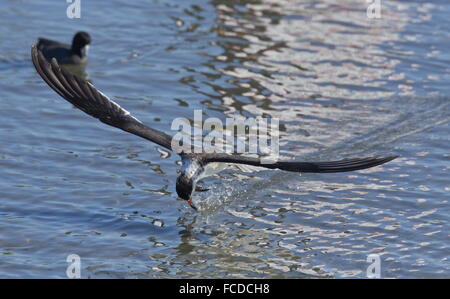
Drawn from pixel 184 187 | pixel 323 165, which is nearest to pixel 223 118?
pixel 184 187

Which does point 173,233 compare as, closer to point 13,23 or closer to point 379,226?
point 379,226

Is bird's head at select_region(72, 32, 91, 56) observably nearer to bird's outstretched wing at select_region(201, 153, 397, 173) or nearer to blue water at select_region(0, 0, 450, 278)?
blue water at select_region(0, 0, 450, 278)

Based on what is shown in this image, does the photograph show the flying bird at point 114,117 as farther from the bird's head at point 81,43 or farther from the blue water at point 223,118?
the bird's head at point 81,43

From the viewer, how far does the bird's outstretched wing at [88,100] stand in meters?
8.98

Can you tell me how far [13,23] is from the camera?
1443 cm

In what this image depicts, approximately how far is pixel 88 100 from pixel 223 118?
2.76m

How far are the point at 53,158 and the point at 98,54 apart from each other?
12.5ft

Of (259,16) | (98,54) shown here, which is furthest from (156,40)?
(259,16)

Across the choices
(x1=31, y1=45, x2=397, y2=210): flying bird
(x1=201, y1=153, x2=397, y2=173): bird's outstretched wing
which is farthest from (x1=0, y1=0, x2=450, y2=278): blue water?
(x1=201, y1=153, x2=397, y2=173): bird's outstretched wing

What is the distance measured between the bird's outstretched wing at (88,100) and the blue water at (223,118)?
2.88 ft

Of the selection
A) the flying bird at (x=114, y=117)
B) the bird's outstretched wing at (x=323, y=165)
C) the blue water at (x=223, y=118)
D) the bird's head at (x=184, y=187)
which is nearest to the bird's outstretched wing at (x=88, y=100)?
the flying bird at (x=114, y=117)

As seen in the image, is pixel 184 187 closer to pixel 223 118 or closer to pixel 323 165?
pixel 323 165

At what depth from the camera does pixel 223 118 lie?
38.4 ft
